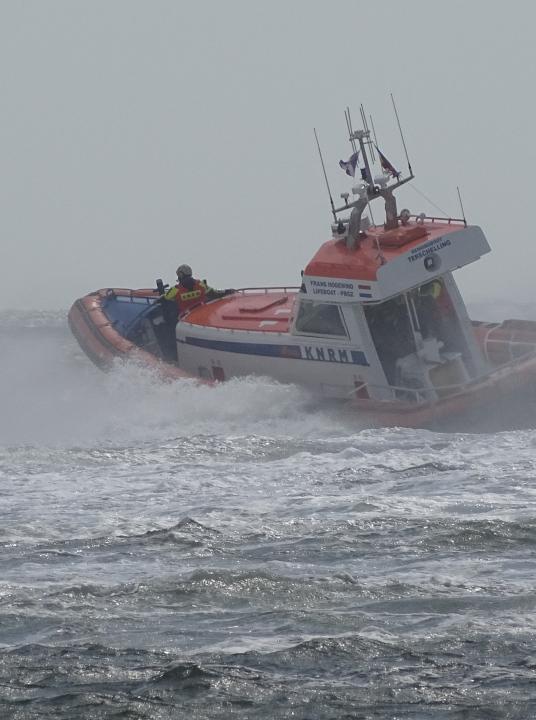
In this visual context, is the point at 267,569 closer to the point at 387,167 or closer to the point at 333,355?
the point at 333,355

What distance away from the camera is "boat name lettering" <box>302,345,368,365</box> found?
43.5 feet

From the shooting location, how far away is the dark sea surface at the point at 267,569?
6664 millimetres

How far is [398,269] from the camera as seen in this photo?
13.0 meters

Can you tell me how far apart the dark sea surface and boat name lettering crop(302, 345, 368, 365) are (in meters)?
0.46

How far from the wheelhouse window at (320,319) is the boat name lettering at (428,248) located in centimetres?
85

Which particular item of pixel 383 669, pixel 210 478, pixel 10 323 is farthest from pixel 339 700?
Result: pixel 10 323

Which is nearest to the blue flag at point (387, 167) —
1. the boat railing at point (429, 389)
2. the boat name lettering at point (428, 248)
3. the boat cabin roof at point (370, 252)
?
the boat cabin roof at point (370, 252)

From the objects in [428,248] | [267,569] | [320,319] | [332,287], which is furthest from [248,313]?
[267,569]

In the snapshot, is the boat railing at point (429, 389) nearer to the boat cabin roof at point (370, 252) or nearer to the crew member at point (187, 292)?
the boat cabin roof at point (370, 252)

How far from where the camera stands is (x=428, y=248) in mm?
13148

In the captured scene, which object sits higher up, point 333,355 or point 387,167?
point 387,167

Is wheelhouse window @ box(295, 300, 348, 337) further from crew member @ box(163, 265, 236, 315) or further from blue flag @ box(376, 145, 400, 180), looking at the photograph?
crew member @ box(163, 265, 236, 315)

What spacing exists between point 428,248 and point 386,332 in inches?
34.8

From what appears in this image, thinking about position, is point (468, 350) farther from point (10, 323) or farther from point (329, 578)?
point (10, 323)
